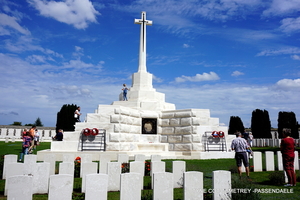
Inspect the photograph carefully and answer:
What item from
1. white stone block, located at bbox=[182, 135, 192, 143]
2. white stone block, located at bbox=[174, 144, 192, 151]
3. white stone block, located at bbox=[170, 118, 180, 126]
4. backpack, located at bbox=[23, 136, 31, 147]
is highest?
white stone block, located at bbox=[170, 118, 180, 126]

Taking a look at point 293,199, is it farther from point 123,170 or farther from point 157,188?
point 123,170

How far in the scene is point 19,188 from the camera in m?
4.11

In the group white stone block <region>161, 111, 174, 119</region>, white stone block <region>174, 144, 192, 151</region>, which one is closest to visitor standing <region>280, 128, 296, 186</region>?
white stone block <region>174, 144, 192, 151</region>

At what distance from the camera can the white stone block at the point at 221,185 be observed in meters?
4.89

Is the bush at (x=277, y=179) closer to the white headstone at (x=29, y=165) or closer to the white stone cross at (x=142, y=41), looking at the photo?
the white headstone at (x=29, y=165)

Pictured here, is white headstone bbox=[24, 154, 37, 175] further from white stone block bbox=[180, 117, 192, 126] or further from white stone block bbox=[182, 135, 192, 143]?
white stone block bbox=[180, 117, 192, 126]

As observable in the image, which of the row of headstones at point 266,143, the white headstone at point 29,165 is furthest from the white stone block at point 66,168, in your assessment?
the row of headstones at point 266,143

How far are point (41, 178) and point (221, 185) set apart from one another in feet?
13.9

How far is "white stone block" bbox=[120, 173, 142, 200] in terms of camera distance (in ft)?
14.4

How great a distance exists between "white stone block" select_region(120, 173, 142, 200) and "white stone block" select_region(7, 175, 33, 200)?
151 cm

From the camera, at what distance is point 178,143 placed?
16.8 metres

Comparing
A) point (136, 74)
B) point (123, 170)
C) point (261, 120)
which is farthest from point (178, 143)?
point (261, 120)

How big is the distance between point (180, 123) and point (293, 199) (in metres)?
11.4

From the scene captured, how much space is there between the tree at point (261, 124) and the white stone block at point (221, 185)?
1258 inches
